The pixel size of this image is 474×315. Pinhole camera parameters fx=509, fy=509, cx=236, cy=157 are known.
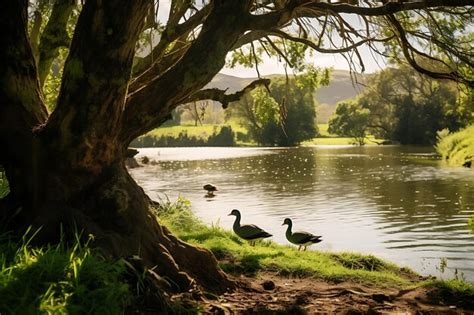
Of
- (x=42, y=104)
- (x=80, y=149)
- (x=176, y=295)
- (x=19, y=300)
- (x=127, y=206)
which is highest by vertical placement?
(x=42, y=104)

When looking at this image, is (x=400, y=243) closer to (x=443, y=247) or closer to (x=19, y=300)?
(x=443, y=247)

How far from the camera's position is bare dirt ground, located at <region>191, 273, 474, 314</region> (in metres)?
6.26

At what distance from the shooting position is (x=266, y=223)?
1980cm

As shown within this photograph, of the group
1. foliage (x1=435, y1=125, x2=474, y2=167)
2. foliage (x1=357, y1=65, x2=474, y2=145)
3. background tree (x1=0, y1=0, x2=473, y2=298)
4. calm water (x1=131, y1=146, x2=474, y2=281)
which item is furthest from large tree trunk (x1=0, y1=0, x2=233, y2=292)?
foliage (x1=357, y1=65, x2=474, y2=145)

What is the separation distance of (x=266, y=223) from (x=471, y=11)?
11.9 m

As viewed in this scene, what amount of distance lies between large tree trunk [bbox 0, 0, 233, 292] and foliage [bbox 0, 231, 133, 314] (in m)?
0.79

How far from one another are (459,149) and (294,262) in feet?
138

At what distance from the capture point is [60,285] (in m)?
4.80

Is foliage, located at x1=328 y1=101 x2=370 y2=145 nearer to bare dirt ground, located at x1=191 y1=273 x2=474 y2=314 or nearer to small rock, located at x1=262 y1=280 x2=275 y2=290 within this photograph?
bare dirt ground, located at x1=191 y1=273 x2=474 y2=314

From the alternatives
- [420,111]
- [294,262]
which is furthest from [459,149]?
[294,262]

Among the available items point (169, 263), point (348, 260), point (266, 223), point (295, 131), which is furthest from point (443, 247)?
point (295, 131)

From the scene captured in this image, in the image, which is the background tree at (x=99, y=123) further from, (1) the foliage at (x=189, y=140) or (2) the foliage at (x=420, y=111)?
(1) the foliage at (x=189, y=140)

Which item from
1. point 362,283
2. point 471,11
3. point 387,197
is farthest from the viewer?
point 387,197

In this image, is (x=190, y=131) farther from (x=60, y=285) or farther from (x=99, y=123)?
(x=60, y=285)
